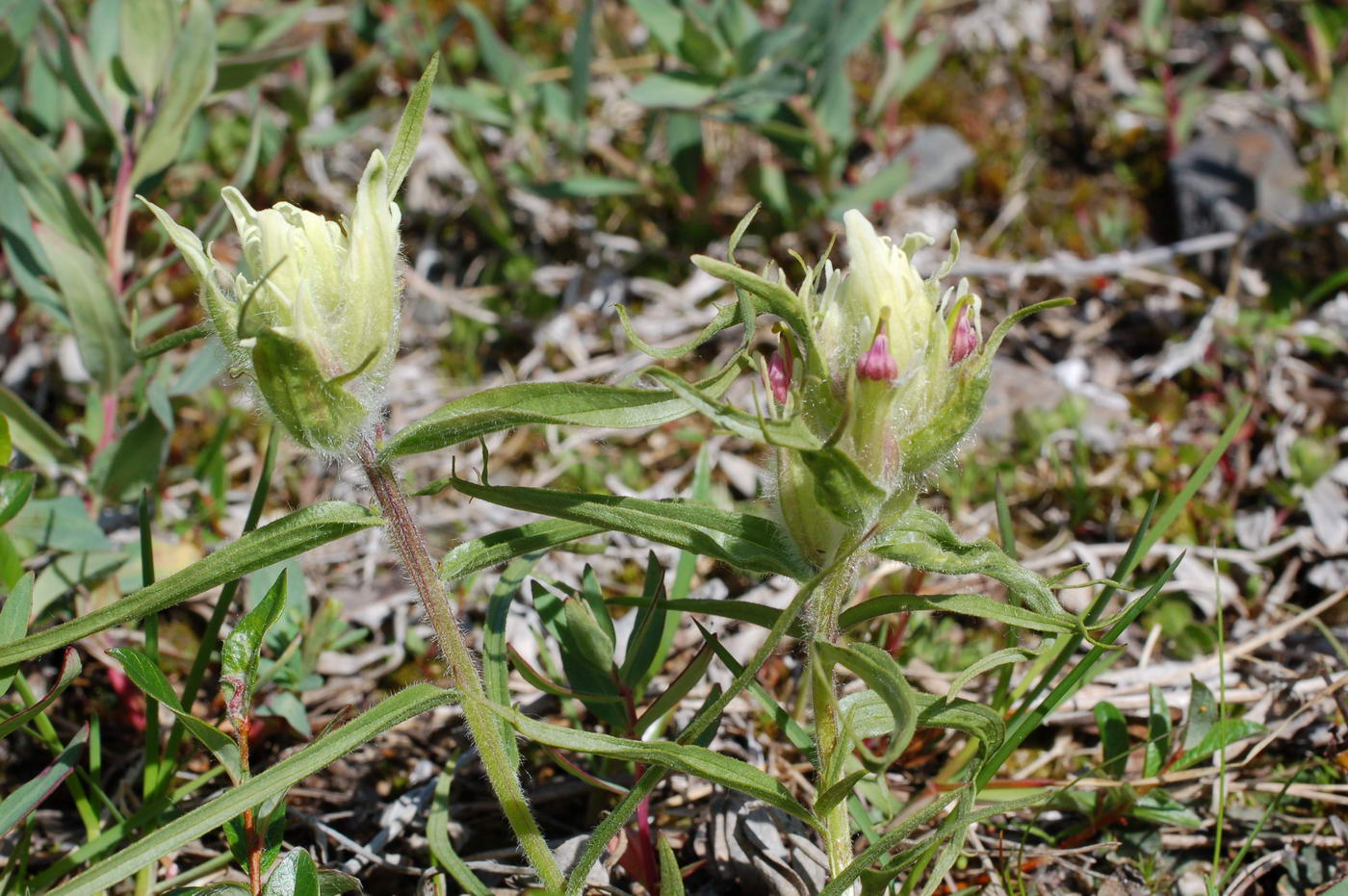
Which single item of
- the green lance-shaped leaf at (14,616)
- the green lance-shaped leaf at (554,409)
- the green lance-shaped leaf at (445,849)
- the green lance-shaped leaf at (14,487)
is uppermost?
the green lance-shaped leaf at (554,409)

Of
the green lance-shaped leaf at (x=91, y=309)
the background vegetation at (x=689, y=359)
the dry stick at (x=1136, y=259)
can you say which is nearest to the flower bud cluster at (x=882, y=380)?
the background vegetation at (x=689, y=359)

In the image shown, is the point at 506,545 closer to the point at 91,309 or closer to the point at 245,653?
the point at 245,653

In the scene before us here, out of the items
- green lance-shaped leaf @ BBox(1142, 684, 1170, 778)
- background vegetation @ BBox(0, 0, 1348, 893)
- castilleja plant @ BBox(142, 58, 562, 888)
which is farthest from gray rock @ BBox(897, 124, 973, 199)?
castilleja plant @ BBox(142, 58, 562, 888)

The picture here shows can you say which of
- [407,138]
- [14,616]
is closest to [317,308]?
[407,138]

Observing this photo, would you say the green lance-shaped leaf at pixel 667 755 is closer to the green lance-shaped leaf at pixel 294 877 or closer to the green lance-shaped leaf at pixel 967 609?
the green lance-shaped leaf at pixel 967 609

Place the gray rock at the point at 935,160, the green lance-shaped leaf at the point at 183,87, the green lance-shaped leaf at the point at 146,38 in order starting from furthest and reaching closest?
the gray rock at the point at 935,160 < the green lance-shaped leaf at the point at 146,38 < the green lance-shaped leaf at the point at 183,87

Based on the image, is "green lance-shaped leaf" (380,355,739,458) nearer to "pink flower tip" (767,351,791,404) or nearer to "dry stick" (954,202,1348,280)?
"pink flower tip" (767,351,791,404)

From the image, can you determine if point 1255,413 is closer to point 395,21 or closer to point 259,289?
point 259,289
